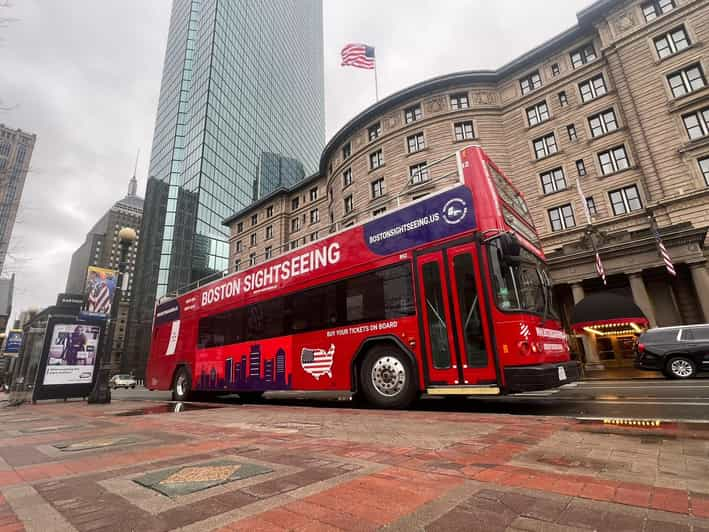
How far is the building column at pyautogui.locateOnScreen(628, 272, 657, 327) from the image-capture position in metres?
18.4

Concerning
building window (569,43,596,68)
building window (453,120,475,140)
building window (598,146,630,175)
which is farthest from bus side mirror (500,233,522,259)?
building window (569,43,596,68)

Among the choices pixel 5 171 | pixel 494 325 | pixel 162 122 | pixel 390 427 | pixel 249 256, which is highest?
pixel 162 122

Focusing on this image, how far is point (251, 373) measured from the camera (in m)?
10.3

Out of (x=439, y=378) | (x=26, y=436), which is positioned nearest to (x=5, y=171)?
(x=26, y=436)

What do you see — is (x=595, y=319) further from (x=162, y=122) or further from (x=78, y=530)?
(x=162, y=122)

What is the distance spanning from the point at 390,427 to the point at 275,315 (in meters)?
5.93

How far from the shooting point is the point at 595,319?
701 inches

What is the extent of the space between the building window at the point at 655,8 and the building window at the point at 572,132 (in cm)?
759

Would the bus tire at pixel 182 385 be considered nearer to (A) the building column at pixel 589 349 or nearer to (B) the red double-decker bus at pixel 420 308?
(B) the red double-decker bus at pixel 420 308

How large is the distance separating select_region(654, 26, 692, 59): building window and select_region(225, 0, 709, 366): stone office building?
0.07m

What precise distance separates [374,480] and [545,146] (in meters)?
29.5

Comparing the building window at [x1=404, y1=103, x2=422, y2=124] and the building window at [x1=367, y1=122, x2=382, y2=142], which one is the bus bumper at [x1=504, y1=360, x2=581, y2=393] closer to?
the building window at [x1=404, y1=103, x2=422, y2=124]

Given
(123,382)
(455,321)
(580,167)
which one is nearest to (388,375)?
(455,321)

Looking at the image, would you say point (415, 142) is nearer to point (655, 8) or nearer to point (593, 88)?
point (593, 88)
